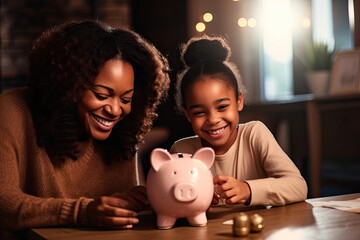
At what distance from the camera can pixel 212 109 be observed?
4.14ft

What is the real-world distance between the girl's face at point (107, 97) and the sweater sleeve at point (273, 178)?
393 millimetres

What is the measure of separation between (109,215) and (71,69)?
434 mm

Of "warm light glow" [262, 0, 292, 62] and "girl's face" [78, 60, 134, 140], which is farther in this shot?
"warm light glow" [262, 0, 292, 62]

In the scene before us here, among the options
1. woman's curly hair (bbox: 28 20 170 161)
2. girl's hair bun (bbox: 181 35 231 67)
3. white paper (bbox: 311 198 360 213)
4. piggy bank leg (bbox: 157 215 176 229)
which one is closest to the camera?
piggy bank leg (bbox: 157 215 176 229)

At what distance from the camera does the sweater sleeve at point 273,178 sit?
3.86ft

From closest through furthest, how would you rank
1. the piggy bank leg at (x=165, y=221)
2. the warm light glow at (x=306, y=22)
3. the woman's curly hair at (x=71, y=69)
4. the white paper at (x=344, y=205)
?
1. the piggy bank leg at (x=165, y=221)
2. the white paper at (x=344, y=205)
3. the woman's curly hair at (x=71, y=69)
4. the warm light glow at (x=306, y=22)

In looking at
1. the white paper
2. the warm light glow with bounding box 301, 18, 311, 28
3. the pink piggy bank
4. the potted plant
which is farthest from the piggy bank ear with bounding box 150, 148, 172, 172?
the warm light glow with bounding box 301, 18, 311, 28

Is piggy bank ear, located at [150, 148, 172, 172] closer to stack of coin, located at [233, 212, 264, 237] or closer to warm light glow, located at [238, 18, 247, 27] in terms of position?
stack of coin, located at [233, 212, 264, 237]

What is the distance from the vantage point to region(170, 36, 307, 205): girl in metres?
1.20

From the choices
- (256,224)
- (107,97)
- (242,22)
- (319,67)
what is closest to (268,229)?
(256,224)

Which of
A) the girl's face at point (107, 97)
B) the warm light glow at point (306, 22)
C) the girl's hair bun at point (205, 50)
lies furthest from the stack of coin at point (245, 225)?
A: the warm light glow at point (306, 22)

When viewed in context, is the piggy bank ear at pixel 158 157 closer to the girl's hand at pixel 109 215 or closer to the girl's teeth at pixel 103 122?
the girl's hand at pixel 109 215

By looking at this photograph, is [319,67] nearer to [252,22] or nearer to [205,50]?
[252,22]

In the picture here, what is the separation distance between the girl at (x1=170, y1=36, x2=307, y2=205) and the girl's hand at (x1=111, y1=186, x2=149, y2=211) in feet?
0.55
